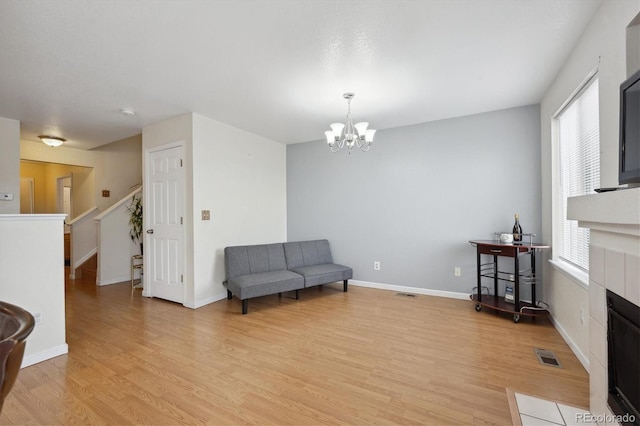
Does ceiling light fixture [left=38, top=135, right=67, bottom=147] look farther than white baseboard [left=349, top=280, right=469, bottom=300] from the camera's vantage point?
Yes

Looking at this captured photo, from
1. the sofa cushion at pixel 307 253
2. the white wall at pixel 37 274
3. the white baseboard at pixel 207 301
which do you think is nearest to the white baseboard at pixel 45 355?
the white wall at pixel 37 274

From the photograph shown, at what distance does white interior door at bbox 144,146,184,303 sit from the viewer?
12.6ft

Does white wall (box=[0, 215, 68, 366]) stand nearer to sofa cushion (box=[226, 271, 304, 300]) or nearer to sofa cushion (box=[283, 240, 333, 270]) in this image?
sofa cushion (box=[226, 271, 304, 300])

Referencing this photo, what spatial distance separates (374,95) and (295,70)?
1.00m

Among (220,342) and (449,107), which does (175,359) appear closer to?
(220,342)

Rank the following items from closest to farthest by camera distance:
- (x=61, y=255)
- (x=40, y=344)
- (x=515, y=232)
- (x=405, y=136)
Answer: (x=40, y=344) < (x=61, y=255) < (x=515, y=232) < (x=405, y=136)

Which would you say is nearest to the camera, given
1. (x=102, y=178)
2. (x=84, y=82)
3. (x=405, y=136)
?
(x=84, y=82)

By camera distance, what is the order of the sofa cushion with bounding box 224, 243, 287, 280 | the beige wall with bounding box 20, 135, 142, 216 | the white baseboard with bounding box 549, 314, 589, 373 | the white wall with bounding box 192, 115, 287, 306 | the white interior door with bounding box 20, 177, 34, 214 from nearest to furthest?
the white baseboard with bounding box 549, 314, 589, 373 → the white wall with bounding box 192, 115, 287, 306 → the sofa cushion with bounding box 224, 243, 287, 280 → the beige wall with bounding box 20, 135, 142, 216 → the white interior door with bounding box 20, 177, 34, 214

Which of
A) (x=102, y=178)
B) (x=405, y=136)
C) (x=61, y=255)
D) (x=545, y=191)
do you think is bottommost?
(x=61, y=255)

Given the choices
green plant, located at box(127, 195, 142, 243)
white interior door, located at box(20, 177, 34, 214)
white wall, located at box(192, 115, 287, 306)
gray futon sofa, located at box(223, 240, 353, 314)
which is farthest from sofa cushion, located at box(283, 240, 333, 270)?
white interior door, located at box(20, 177, 34, 214)

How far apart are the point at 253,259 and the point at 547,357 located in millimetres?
3398

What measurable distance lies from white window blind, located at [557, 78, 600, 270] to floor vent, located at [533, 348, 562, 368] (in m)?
0.78

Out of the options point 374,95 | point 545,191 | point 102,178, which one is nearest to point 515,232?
point 545,191

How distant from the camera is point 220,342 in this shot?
8.93ft
